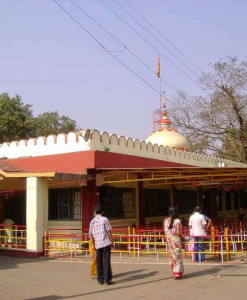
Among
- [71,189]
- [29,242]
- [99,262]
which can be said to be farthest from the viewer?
[71,189]

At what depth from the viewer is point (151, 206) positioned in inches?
734

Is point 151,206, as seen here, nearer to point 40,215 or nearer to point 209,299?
point 40,215

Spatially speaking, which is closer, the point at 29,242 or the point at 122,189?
the point at 29,242

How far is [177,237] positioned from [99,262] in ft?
5.49

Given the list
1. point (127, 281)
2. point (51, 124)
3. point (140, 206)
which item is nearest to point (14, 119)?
point (51, 124)

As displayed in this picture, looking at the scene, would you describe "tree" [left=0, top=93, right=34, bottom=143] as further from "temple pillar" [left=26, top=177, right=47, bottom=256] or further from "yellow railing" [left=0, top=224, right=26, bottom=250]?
"temple pillar" [left=26, top=177, right=47, bottom=256]

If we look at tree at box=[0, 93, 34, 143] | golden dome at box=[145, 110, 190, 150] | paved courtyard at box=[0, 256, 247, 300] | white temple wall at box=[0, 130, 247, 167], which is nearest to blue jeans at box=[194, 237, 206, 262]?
paved courtyard at box=[0, 256, 247, 300]

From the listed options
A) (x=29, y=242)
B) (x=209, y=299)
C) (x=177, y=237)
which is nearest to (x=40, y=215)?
(x=29, y=242)

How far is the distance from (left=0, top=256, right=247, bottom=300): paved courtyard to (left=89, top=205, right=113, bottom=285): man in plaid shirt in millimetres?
226

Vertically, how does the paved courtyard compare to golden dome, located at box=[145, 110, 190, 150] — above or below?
below

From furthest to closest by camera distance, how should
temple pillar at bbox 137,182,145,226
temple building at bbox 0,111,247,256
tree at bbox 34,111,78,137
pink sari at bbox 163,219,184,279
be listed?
tree at bbox 34,111,78,137
temple pillar at bbox 137,182,145,226
temple building at bbox 0,111,247,256
pink sari at bbox 163,219,184,279

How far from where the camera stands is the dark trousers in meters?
8.38

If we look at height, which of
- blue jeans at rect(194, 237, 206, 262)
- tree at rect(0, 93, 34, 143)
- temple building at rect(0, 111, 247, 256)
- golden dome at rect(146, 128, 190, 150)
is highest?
tree at rect(0, 93, 34, 143)

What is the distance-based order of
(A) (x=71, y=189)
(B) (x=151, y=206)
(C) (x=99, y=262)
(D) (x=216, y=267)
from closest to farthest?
(C) (x=99, y=262)
(D) (x=216, y=267)
(A) (x=71, y=189)
(B) (x=151, y=206)
